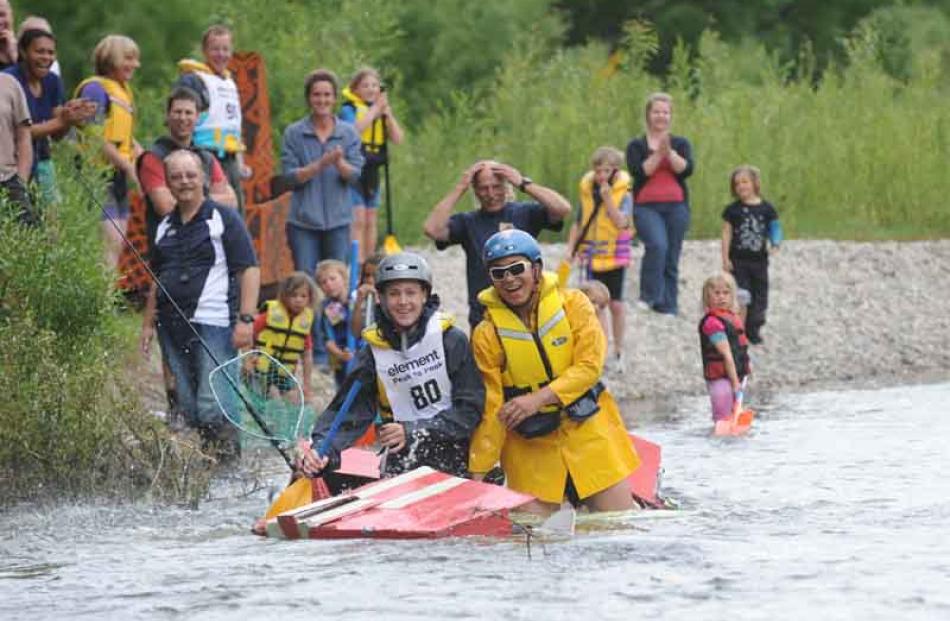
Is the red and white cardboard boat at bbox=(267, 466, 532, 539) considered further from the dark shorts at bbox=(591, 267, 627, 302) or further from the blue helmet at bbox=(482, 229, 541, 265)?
the dark shorts at bbox=(591, 267, 627, 302)

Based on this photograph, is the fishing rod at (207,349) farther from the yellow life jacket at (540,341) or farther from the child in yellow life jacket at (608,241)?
the child in yellow life jacket at (608,241)

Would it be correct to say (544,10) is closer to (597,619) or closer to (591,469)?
(591,469)

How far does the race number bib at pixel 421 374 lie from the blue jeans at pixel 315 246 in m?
5.38

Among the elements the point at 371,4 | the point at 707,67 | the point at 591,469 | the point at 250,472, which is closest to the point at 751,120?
the point at 707,67

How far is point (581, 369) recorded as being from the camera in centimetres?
1063

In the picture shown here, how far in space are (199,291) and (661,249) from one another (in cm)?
798

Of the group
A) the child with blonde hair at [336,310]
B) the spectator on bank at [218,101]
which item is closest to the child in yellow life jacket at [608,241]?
the child with blonde hair at [336,310]

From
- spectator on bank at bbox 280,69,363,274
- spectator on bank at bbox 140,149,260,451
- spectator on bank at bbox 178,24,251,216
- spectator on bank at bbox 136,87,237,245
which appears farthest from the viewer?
spectator on bank at bbox 280,69,363,274

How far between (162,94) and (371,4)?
2902 millimetres

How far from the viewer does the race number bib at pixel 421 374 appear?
10.6 meters

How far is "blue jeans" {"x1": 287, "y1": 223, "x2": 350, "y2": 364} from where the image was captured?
16156 millimetres

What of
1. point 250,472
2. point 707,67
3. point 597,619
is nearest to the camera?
point 597,619

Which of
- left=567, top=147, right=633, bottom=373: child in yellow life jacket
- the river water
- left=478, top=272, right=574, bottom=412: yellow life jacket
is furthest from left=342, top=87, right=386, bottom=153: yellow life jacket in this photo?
left=478, top=272, right=574, bottom=412: yellow life jacket

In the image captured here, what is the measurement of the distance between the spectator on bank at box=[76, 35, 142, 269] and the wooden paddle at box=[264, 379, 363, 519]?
3915mm
